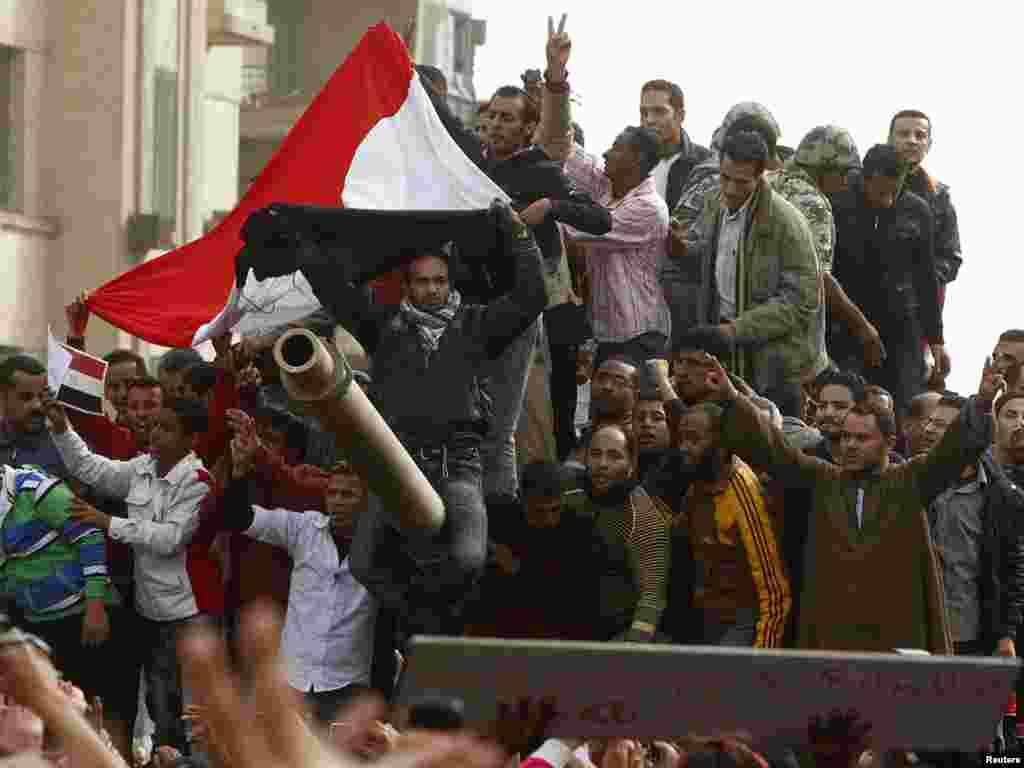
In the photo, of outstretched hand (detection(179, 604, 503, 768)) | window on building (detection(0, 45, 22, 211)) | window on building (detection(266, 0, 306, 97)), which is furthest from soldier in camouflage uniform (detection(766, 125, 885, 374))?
window on building (detection(266, 0, 306, 97))

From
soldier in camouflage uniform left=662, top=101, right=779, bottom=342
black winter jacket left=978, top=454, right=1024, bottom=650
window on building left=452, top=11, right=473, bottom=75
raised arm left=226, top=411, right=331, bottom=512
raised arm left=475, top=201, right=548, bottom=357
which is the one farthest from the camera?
window on building left=452, top=11, right=473, bottom=75

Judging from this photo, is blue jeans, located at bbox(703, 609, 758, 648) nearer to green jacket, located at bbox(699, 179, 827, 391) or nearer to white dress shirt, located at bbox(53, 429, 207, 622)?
green jacket, located at bbox(699, 179, 827, 391)

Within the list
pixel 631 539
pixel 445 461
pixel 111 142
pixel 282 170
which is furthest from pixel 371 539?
pixel 111 142

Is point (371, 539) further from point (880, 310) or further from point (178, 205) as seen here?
point (178, 205)

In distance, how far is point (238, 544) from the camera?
990cm

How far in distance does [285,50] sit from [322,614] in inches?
1171

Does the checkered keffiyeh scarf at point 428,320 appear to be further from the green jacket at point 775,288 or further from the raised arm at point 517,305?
the green jacket at point 775,288

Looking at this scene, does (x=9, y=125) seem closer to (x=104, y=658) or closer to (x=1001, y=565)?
(x=104, y=658)

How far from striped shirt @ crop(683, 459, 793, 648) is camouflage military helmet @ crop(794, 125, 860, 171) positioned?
3092 mm

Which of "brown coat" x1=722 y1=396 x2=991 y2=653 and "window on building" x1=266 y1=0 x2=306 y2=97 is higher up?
"window on building" x1=266 y1=0 x2=306 y2=97

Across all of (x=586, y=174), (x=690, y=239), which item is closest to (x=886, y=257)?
(x=690, y=239)

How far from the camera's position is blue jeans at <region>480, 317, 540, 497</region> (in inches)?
373

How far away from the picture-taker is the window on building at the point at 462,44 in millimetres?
42188

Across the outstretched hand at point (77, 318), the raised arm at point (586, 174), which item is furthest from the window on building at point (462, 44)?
the raised arm at point (586, 174)
